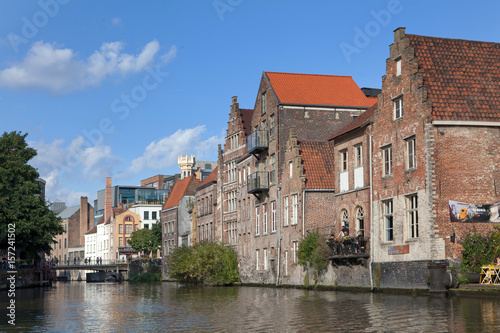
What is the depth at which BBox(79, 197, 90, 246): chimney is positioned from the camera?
163500 millimetres

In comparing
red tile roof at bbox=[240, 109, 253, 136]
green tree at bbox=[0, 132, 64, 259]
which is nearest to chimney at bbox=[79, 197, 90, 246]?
red tile roof at bbox=[240, 109, 253, 136]

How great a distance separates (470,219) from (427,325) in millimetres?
14621

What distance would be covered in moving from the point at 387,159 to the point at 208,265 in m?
24.6

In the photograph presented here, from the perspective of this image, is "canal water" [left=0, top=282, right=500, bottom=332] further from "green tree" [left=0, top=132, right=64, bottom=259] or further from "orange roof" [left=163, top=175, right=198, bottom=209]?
"orange roof" [left=163, top=175, right=198, bottom=209]

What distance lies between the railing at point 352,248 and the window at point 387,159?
397cm

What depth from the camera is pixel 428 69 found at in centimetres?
3322

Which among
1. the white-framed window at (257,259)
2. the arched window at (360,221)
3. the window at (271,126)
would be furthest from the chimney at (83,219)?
the arched window at (360,221)

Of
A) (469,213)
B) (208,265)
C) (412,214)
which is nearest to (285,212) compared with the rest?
(208,265)

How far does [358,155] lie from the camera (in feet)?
131

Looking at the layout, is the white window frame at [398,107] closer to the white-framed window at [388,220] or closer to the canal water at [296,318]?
the white-framed window at [388,220]

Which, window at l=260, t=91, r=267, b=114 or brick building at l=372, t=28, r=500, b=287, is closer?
brick building at l=372, t=28, r=500, b=287

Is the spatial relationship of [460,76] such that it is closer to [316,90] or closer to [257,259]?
[316,90]

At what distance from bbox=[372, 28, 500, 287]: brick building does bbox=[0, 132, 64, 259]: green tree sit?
107ft

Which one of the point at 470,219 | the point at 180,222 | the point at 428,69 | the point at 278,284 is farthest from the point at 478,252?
the point at 180,222
